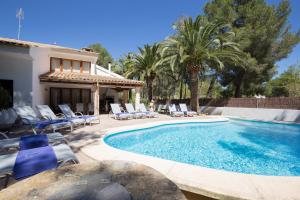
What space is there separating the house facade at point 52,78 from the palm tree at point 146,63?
368 cm

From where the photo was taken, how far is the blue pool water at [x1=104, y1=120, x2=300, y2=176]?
6035 millimetres

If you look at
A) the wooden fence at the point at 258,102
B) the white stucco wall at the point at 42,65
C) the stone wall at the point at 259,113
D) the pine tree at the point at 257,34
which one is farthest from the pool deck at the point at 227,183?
the pine tree at the point at 257,34

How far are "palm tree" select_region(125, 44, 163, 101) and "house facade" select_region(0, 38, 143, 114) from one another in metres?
3.68

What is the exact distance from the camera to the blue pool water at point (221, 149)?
19.8 feet

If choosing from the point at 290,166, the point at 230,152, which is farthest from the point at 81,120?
the point at 290,166

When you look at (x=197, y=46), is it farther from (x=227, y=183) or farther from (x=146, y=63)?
(x=227, y=183)

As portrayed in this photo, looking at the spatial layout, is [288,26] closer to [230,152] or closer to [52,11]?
[230,152]

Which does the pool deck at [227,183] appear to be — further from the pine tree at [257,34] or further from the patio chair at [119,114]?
the pine tree at [257,34]

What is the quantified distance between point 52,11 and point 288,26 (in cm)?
2587

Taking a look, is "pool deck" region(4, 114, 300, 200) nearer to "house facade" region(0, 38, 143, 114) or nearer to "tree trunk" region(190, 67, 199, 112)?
"house facade" region(0, 38, 143, 114)

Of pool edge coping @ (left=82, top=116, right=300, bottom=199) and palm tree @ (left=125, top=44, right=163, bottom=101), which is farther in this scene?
palm tree @ (left=125, top=44, right=163, bottom=101)

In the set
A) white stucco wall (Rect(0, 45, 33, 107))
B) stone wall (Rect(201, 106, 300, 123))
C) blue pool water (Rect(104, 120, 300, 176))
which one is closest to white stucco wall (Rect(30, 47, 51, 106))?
white stucco wall (Rect(0, 45, 33, 107))

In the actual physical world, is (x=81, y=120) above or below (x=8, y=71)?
below

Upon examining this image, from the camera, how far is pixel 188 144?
8617 millimetres
